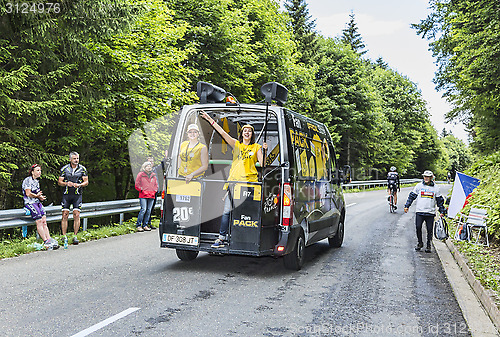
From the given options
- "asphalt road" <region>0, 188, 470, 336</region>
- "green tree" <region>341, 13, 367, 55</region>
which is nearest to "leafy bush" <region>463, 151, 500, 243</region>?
"asphalt road" <region>0, 188, 470, 336</region>

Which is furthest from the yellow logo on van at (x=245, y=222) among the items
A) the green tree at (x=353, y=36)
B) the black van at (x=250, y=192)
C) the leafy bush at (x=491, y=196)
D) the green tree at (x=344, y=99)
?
the green tree at (x=353, y=36)

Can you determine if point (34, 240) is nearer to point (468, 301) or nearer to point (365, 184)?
point (468, 301)

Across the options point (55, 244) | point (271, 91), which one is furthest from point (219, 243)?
point (55, 244)

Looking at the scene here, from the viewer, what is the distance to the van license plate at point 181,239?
670 centimetres

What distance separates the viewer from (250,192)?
650cm

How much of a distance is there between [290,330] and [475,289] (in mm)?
3598

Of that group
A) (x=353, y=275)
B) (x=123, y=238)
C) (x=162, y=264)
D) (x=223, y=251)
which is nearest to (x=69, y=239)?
(x=123, y=238)

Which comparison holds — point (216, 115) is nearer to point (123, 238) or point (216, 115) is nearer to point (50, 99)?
point (123, 238)

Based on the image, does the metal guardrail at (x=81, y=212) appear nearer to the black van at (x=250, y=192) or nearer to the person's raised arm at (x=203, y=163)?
the black van at (x=250, y=192)

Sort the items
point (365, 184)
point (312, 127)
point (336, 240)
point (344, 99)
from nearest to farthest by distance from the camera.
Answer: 1. point (312, 127)
2. point (336, 240)
3. point (365, 184)
4. point (344, 99)

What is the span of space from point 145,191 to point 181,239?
528 centimetres

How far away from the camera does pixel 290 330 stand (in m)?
4.32

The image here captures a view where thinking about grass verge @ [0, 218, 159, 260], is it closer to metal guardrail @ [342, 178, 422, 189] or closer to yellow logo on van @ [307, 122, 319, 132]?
yellow logo on van @ [307, 122, 319, 132]

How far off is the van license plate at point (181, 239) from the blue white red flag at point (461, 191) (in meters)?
9.83
